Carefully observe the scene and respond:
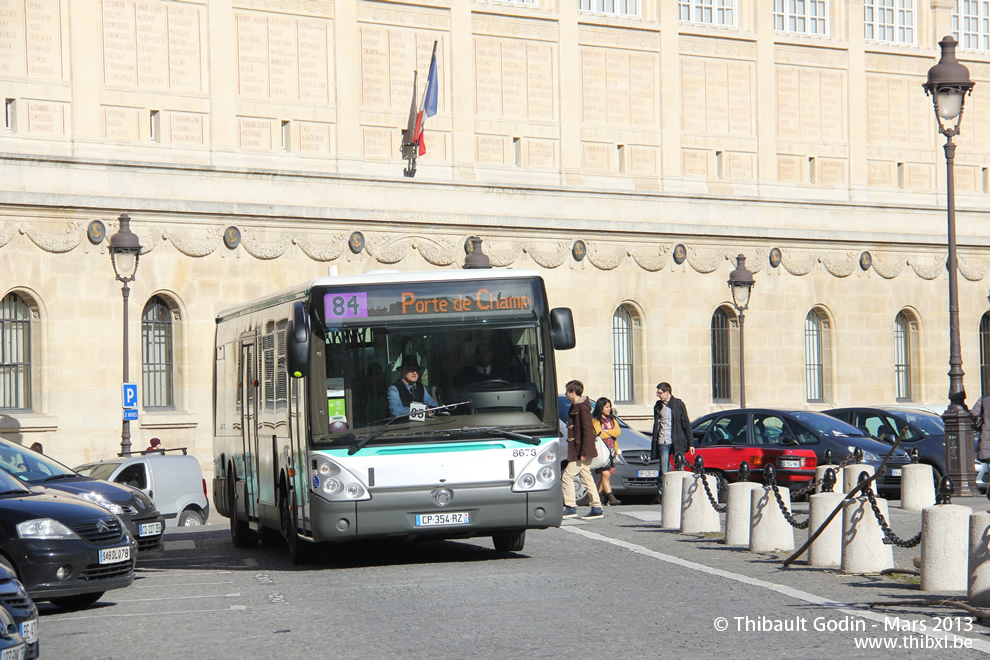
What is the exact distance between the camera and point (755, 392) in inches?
1547

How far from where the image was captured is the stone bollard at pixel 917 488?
19297 mm

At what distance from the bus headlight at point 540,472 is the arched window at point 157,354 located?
67.2 ft

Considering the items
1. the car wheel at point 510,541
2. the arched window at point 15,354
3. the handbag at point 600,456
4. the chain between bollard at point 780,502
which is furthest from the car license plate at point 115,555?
the arched window at point 15,354

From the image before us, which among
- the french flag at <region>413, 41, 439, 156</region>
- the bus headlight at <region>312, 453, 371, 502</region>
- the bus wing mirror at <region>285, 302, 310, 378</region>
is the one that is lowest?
the bus headlight at <region>312, 453, 371, 502</region>

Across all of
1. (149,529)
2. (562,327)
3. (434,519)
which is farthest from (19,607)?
(562,327)

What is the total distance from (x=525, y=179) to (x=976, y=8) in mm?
16237

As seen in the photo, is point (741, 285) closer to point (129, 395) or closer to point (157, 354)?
point (157, 354)

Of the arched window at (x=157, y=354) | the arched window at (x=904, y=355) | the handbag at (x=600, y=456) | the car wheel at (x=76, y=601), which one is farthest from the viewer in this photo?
the arched window at (x=904, y=355)

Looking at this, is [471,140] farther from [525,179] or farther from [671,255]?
[671,255]

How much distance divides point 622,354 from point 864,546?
1031 inches

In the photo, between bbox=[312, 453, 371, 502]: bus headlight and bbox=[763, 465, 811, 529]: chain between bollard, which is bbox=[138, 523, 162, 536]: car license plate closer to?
bbox=[312, 453, 371, 502]: bus headlight

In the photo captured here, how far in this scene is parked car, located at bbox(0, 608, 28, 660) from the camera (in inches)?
256

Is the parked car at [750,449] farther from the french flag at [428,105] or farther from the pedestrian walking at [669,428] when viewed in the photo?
the french flag at [428,105]

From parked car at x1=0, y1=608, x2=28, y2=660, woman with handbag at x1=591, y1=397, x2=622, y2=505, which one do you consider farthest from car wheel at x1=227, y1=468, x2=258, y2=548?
parked car at x1=0, y1=608, x2=28, y2=660
